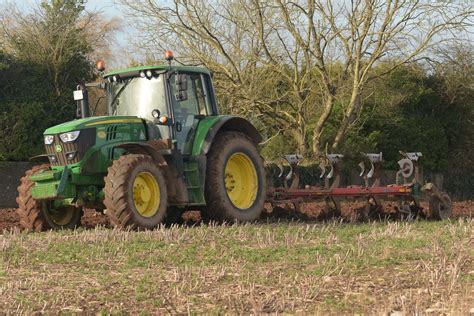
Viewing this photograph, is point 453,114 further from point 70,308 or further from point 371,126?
point 70,308

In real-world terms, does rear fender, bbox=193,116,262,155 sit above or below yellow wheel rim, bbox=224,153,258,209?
above

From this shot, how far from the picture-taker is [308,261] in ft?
22.2

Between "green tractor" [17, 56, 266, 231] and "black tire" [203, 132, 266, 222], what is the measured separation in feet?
0.04

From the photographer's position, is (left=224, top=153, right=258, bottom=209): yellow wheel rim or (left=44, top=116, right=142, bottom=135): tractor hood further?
(left=224, top=153, right=258, bottom=209): yellow wheel rim

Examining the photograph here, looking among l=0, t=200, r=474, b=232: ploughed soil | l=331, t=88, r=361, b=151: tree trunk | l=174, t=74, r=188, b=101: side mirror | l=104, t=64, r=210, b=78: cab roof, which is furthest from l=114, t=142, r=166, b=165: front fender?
l=331, t=88, r=361, b=151: tree trunk

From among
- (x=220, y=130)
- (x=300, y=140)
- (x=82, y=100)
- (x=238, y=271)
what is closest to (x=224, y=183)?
(x=220, y=130)

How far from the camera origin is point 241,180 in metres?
11.6

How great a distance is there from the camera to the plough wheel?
41.4ft

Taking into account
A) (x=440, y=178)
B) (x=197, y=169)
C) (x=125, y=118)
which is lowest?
(x=440, y=178)

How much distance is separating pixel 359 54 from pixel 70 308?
678 inches

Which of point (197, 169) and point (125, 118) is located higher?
point (125, 118)

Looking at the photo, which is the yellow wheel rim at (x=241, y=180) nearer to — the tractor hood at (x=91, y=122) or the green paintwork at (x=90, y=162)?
the green paintwork at (x=90, y=162)

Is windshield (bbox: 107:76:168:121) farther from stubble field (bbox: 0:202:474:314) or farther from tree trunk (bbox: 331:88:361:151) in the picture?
tree trunk (bbox: 331:88:361:151)

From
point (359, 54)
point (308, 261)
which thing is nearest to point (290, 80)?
point (359, 54)
